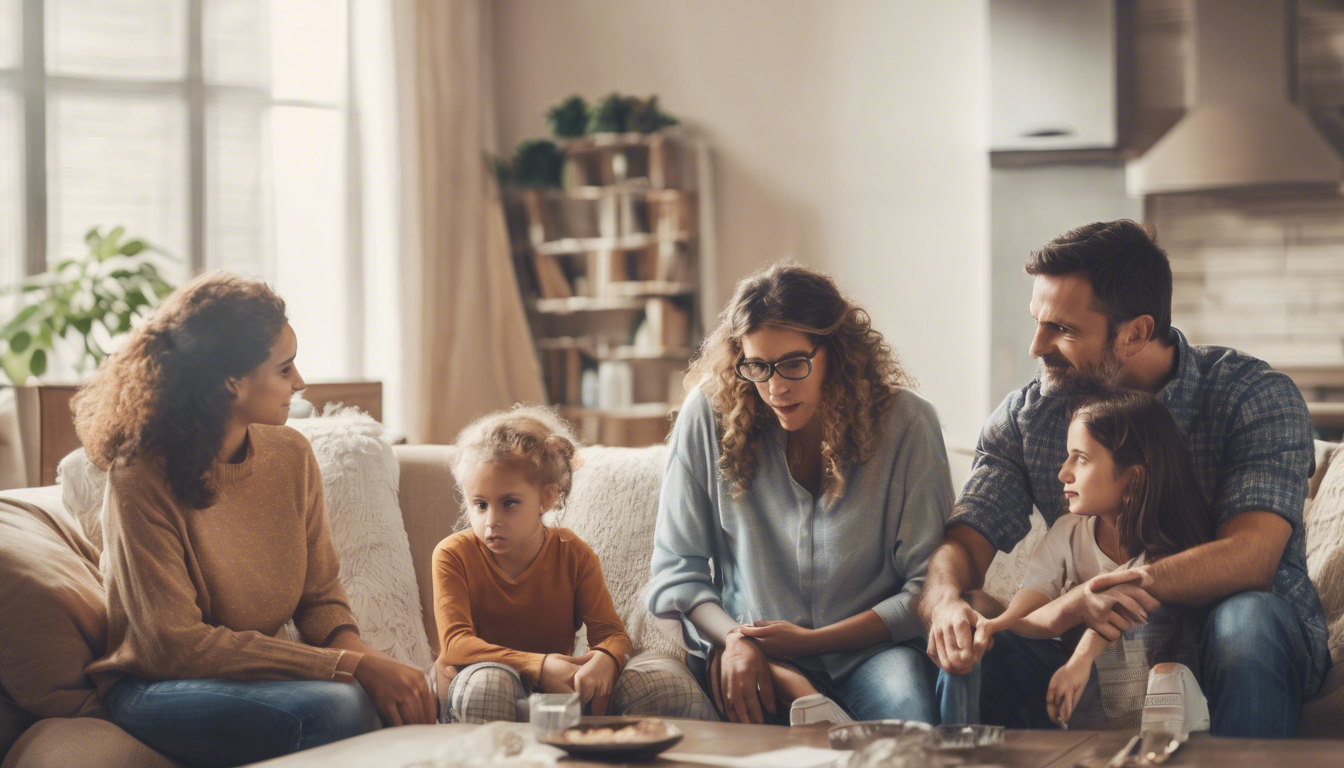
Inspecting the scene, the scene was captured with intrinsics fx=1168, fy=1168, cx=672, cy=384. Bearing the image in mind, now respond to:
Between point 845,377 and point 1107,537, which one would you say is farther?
point 845,377

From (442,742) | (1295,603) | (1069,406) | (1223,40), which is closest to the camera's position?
(442,742)

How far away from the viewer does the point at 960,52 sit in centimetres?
465

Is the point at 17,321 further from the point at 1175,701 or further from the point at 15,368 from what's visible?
the point at 1175,701

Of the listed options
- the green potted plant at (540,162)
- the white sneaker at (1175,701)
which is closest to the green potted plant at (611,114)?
the green potted plant at (540,162)

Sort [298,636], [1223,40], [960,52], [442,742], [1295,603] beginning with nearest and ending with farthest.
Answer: [442,742]
[1295,603]
[298,636]
[1223,40]
[960,52]

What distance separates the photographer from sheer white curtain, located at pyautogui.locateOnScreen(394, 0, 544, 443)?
494 centimetres

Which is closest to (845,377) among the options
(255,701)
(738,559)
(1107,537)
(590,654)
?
(738,559)

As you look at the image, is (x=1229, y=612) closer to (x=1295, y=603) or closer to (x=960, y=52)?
(x=1295, y=603)

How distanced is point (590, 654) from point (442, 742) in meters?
0.39

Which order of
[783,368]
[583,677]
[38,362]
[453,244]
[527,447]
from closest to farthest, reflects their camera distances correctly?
1. [583,677]
2. [783,368]
3. [527,447]
4. [38,362]
5. [453,244]

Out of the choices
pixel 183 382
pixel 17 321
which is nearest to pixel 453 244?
pixel 17 321

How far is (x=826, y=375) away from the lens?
1889 mm

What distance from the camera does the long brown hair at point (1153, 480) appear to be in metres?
1.64

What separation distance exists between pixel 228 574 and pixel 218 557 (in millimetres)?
30
